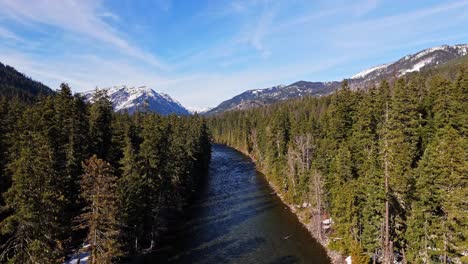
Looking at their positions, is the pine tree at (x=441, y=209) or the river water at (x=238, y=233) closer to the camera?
the pine tree at (x=441, y=209)

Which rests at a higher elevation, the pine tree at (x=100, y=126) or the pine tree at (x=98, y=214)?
the pine tree at (x=100, y=126)

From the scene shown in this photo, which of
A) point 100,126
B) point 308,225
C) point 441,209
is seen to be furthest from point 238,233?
point 100,126

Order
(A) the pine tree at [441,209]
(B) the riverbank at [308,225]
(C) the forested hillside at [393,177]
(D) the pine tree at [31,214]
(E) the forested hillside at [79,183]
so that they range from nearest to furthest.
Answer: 1. (D) the pine tree at [31,214]
2. (E) the forested hillside at [79,183]
3. (A) the pine tree at [441,209]
4. (C) the forested hillside at [393,177]
5. (B) the riverbank at [308,225]

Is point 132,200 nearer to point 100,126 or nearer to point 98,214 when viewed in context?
point 98,214

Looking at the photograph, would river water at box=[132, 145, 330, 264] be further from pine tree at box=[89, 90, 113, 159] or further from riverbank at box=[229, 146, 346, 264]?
pine tree at box=[89, 90, 113, 159]

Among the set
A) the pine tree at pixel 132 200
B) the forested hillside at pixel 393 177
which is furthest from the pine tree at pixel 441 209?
the pine tree at pixel 132 200

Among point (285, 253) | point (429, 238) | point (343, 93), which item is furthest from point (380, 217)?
point (343, 93)

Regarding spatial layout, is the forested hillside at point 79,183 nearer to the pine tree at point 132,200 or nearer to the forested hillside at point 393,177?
the pine tree at point 132,200
